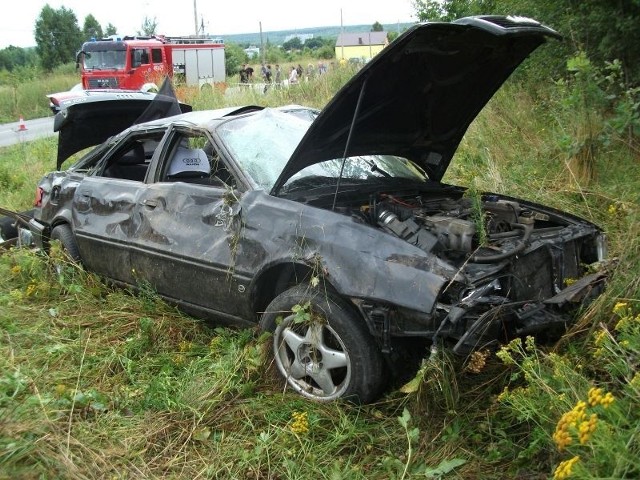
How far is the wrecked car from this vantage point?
10.1 ft

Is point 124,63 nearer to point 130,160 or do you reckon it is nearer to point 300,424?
point 130,160

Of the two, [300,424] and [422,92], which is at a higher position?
[422,92]

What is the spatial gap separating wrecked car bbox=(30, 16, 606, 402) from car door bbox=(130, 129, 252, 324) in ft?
0.04

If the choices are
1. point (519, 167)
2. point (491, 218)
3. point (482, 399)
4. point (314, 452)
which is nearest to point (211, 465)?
point (314, 452)

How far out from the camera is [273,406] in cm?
342

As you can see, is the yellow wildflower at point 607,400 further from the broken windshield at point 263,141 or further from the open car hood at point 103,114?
the open car hood at point 103,114

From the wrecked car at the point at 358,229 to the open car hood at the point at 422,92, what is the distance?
0.01 m

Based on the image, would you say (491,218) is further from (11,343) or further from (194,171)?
(11,343)

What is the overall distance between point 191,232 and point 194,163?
1.78ft

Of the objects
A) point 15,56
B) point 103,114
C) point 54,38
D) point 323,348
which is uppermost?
point 54,38

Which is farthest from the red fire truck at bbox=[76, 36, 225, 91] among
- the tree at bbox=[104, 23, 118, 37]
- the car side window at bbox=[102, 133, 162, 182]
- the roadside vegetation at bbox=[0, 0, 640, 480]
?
the tree at bbox=[104, 23, 118, 37]

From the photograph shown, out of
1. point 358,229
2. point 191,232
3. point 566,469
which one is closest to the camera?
point 566,469

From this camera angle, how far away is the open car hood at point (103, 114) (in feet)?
18.6

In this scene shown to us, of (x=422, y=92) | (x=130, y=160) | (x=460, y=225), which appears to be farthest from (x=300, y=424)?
(x=130, y=160)
